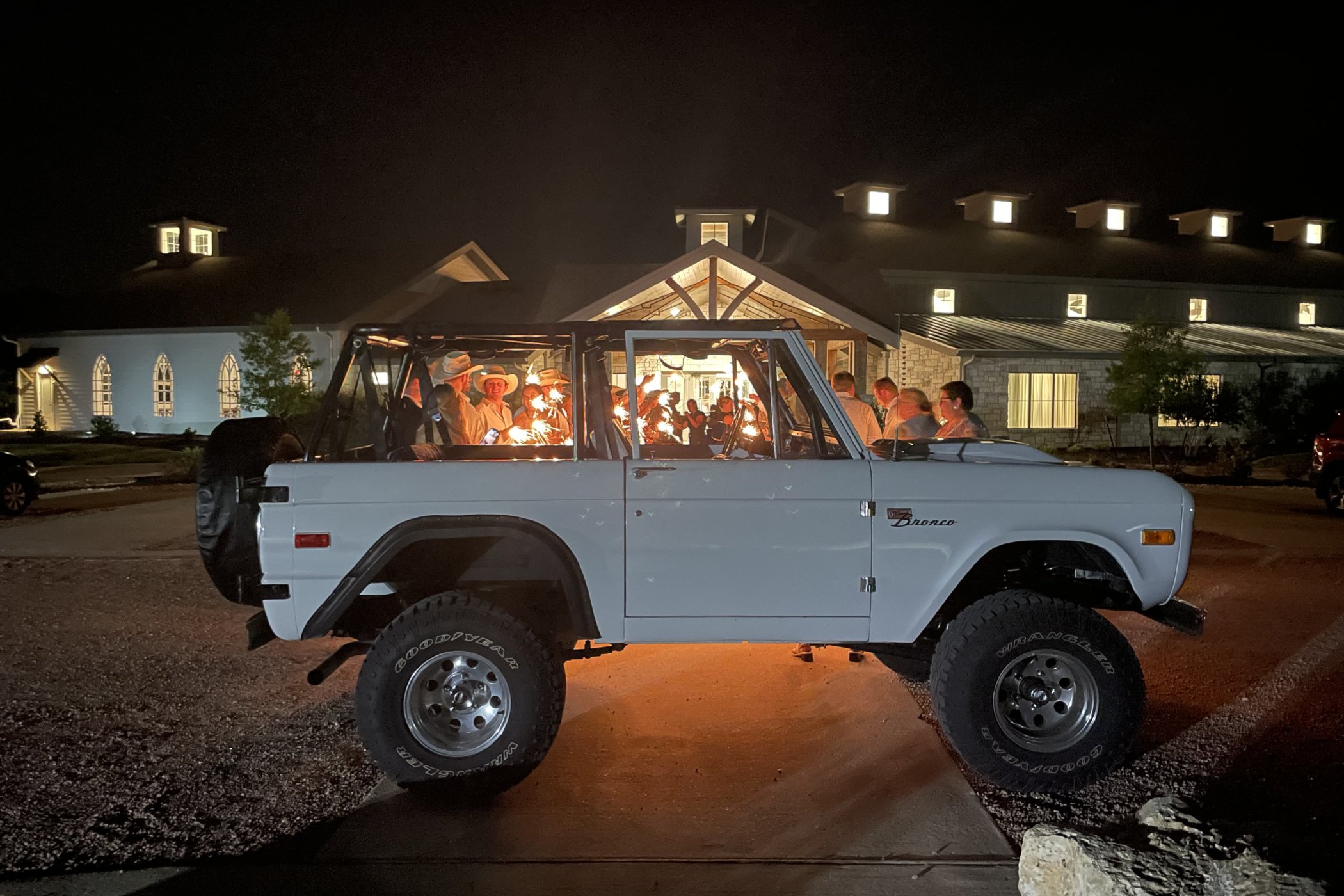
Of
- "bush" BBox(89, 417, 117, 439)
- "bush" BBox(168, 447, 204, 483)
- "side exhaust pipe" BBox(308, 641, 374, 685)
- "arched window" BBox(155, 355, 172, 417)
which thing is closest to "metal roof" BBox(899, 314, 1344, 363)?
"bush" BBox(168, 447, 204, 483)

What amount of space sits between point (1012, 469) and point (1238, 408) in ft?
89.1

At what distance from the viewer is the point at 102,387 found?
35.1 metres

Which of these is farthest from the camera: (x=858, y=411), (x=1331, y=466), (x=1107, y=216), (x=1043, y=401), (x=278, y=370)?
(x=1107, y=216)

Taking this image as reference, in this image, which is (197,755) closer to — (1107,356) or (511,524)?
(511,524)

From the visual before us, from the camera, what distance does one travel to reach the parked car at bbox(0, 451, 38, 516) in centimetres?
1421

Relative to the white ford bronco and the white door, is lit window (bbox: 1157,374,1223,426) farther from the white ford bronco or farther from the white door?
the white door

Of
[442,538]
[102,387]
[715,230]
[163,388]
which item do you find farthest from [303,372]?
[442,538]

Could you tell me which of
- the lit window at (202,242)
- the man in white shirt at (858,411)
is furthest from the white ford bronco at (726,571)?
the lit window at (202,242)

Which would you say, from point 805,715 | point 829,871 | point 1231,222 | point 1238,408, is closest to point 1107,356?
point 1238,408

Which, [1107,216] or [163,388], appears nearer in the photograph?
[163,388]

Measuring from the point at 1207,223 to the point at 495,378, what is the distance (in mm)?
37799

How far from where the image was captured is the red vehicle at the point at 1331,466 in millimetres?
14375

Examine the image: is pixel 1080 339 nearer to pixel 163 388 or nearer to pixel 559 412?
pixel 559 412

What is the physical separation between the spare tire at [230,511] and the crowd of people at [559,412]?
2.72ft
